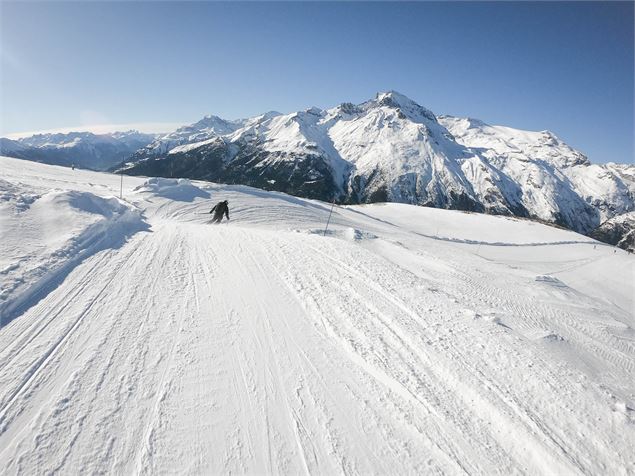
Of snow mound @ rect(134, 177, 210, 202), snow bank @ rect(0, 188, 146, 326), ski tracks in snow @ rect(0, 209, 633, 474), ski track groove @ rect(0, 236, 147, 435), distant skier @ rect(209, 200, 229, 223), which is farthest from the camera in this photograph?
snow mound @ rect(134, 177, 210, 202)

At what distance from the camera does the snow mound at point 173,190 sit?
24339mm

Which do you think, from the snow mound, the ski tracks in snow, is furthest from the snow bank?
the snow mound

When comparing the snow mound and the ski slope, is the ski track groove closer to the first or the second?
the ski slope

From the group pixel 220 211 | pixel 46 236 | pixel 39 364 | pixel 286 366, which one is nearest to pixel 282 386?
pixel 286 366

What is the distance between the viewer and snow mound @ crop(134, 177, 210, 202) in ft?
79.9

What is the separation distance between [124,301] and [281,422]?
479cm

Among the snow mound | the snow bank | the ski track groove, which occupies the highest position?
the snow mound

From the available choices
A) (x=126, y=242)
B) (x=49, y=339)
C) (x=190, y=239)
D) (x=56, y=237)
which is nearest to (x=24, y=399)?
(x=49, y=339)

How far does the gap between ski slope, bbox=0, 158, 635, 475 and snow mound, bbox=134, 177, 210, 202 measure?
12.5 metres

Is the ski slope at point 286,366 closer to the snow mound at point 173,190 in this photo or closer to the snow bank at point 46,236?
the snow bank at point 46,236

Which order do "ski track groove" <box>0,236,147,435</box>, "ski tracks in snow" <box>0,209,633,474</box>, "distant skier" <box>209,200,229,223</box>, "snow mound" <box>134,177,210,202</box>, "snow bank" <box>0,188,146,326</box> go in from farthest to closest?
1. "snow mound" <box>134,177,210,202</box>
2. "distant skier" <box>209,200,229,223</box>
3. "snow bank" <box>0,188,146,326</box>
4. "ski track groove" <box>0,236,147,435</box>
5. "ski tracks in snow" <box>0,209,633,474</box>

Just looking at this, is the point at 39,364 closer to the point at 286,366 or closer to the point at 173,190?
the point at 286,366

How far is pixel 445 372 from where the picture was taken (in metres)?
6.25

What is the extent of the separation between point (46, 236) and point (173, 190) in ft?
49.8
